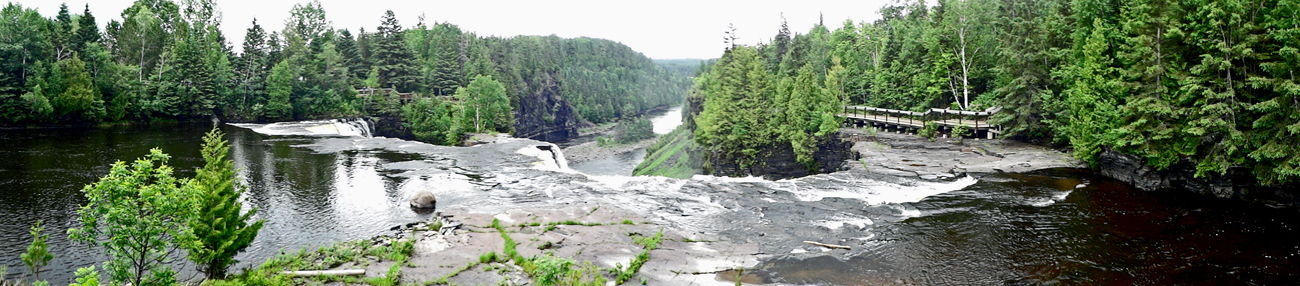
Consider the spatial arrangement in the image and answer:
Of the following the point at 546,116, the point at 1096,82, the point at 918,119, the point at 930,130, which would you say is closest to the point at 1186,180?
the point at 1096,82

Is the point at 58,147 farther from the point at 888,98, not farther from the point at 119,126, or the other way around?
the point at 888,98

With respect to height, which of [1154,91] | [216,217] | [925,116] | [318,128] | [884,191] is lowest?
[884,191]

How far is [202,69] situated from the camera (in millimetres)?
65875

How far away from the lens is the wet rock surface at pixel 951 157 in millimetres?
29578

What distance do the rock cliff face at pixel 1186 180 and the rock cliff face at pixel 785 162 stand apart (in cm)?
1440

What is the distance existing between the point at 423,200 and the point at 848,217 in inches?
608

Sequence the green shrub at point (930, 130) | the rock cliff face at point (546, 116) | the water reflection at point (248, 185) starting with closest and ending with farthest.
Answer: the water reflection at point (248, 185)
the green shrub at point (930, 130)
the rock cliff face at point (546, 116)

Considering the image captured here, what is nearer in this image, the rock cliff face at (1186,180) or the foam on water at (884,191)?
the rock cliff face at (1186,180)

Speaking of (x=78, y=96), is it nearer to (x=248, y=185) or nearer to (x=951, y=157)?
(x=248, y=185)

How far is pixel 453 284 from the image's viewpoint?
15.6 m

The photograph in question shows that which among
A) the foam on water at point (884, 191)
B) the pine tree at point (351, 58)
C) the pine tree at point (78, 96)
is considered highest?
the pine tree at point (351, 58)

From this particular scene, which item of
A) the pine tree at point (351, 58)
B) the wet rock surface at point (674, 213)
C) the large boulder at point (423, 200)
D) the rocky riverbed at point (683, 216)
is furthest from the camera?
the pine tree at point (351, 58)

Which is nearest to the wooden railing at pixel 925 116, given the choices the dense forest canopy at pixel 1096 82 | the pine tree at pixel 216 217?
the dense forest canopy at pixel 1096 82

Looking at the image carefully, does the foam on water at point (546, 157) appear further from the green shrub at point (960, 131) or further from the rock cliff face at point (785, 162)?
the green shrub at point (960, 131)
